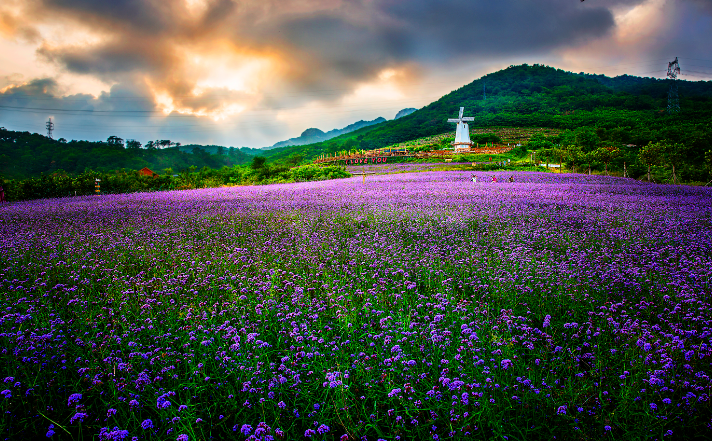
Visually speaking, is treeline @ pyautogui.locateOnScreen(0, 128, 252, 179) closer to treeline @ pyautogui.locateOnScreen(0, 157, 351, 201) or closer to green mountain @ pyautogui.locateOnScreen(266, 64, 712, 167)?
treeline @ pyautogui.locateOnScreen(0, 157, 351, 201)

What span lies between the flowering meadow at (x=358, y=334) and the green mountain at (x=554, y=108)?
156 feet

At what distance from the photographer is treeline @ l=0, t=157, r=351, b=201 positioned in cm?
1850

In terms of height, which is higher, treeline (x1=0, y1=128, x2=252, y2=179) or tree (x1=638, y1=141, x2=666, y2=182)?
treeline (x1=0, y1=128, x2=252, y2=179)

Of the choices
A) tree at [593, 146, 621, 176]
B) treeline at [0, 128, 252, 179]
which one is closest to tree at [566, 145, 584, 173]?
tree at [593, 146, 621, 176]

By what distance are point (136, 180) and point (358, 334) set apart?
86.7 ft

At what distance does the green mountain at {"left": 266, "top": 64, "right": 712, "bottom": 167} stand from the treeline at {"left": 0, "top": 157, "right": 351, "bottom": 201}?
712 inches

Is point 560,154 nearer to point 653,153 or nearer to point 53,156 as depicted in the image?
point 653,153

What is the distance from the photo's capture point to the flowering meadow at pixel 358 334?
2.18 metres

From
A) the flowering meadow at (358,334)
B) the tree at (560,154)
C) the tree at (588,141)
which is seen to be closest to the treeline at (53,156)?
the flowering meadow at (358,334)

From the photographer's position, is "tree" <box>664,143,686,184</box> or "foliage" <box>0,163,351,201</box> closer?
"foliage" <box>0,163,351,201</box>

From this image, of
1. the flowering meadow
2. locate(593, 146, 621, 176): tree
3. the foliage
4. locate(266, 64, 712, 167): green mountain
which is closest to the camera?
the flowering meadow

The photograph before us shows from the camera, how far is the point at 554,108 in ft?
313

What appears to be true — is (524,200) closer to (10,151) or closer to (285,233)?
(285,233)

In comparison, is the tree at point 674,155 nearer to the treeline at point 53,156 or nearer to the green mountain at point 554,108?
the green mountain at point 554,108
